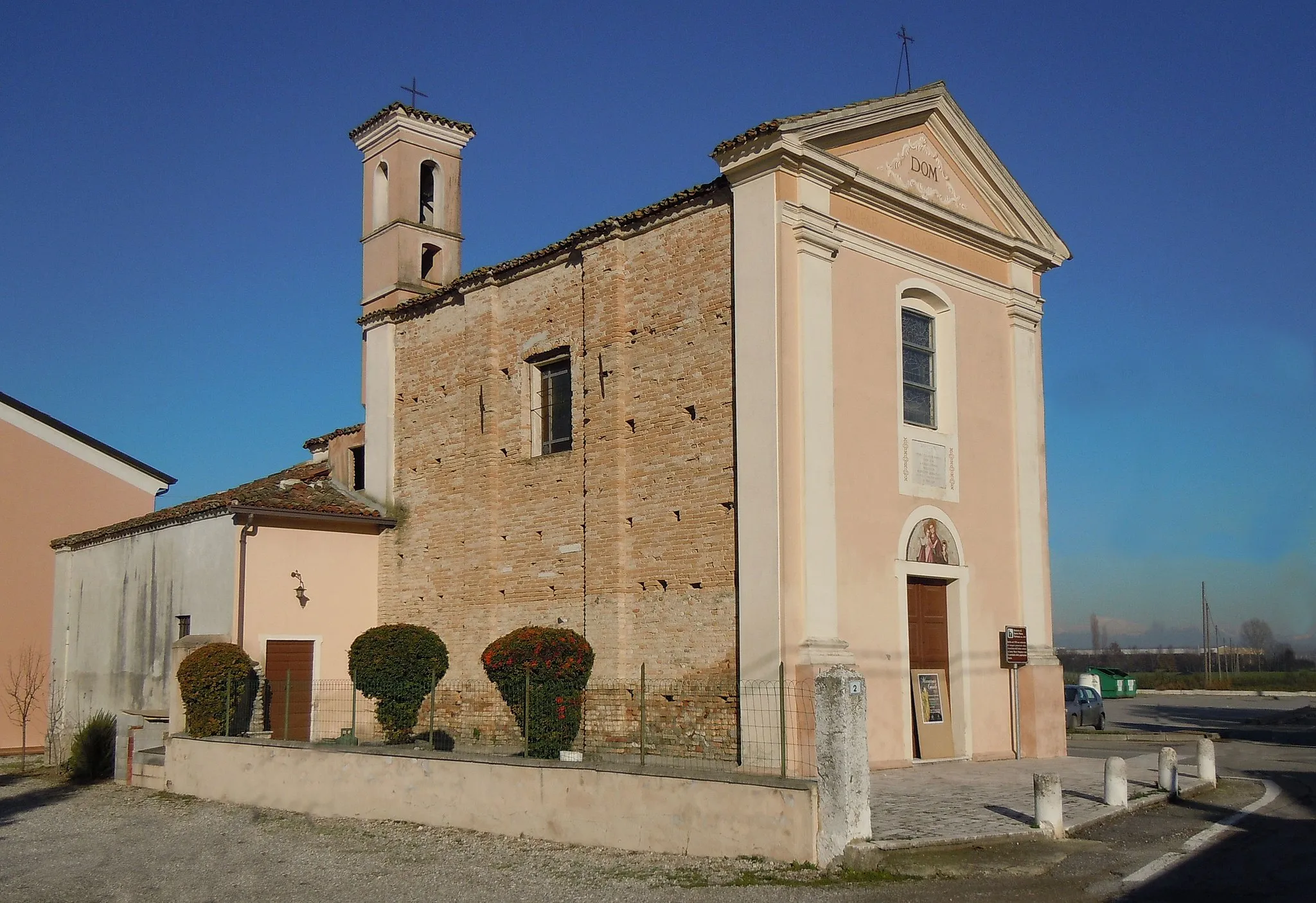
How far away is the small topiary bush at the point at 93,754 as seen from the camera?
18.7 m

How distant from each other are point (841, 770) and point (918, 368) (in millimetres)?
9035

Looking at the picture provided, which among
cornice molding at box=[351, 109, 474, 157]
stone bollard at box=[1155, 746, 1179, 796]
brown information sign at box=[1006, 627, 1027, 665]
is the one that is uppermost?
cornice molding at box=[351, 109, 474, 157]

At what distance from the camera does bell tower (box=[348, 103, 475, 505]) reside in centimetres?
2194

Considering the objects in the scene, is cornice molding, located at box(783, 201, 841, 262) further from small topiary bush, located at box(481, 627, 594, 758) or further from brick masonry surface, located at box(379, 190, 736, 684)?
small topiary bush, located at box(481, 627, 594, 758)

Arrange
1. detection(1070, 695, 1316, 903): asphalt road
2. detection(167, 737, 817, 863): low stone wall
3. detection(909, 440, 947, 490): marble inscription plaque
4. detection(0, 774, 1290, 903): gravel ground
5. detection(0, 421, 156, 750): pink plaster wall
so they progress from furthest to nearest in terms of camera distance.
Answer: detection(0, 421, 156, 750): pink plaster wall
detection(909, 440, 947, 490): marble inscription plaque
detection(167, 737, 817, 863): low stone wall
detection(0, 774, 1290, 903): gravel ground
detection(1070, 695, 1316, 903): asphalt road

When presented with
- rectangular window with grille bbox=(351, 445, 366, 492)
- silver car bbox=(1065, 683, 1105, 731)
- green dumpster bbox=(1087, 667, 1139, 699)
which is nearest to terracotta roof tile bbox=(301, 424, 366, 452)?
rectangular window with grille bbox=(351, 445, 366, 492)

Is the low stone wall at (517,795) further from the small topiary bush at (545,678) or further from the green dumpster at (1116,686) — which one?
the green dumpster at (1116,686)

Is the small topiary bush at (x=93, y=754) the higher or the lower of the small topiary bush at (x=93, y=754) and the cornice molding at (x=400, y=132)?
the lower

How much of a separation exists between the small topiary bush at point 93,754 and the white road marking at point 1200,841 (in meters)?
15.1

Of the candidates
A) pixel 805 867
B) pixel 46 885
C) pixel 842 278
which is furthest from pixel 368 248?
pixel 805 867

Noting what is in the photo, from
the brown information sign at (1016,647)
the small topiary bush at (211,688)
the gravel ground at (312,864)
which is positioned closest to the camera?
the gravel ground at (312,864)

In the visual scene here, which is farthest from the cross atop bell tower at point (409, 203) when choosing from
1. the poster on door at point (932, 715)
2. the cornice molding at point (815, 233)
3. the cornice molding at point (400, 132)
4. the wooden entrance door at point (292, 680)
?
the poster on door at point (932, 715)

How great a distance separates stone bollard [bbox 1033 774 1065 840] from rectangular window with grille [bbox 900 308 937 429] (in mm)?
7055

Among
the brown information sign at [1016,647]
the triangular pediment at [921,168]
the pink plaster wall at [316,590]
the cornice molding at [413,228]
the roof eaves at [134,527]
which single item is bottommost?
the brown information sign at [1016,647]
